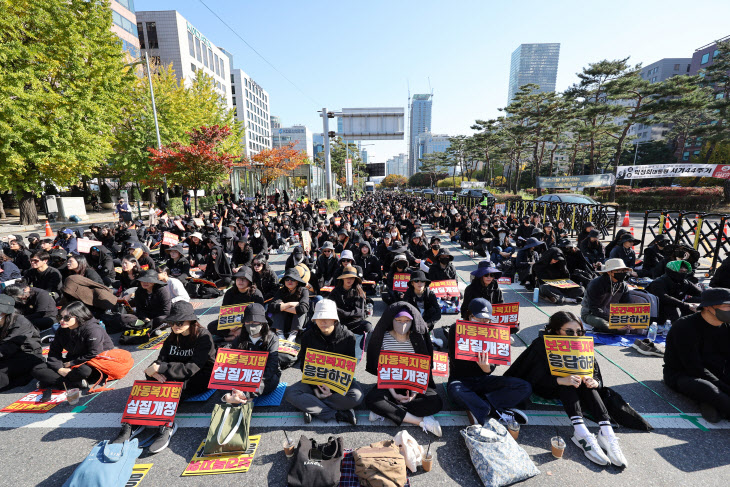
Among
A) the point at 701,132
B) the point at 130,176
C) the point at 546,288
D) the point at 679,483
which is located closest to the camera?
the point at 679,483

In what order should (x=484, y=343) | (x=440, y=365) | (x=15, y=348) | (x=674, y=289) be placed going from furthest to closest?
(x=674, y=289) → (x=440, y=365) → (x=15, y=348) → (x=484, y=343)

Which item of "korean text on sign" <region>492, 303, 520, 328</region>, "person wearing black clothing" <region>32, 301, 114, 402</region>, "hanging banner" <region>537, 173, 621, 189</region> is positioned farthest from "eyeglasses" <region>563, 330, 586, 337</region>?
"hanging banner" <region>537, 173, 621, 189</region>

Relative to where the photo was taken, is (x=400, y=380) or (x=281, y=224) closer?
(x=400, y=380)

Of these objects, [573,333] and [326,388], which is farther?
[326,388]

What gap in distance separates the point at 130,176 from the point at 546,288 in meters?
28.6

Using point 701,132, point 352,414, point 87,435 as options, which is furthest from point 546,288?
point 701,132

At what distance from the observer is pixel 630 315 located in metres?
5.96

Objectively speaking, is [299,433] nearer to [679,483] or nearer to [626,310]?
[679,483]

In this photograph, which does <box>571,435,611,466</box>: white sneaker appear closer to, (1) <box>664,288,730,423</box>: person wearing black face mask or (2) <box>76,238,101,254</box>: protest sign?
(1) <box>664,288,730,423</box>: person wearing black face mask

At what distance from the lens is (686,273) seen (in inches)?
255

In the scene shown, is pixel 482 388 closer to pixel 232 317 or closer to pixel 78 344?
pixel 232 317

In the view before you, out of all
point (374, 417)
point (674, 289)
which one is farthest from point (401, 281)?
point (674, 289)

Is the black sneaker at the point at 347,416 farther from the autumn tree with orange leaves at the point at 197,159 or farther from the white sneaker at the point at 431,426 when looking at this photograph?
the autumn tree with orange leaves at the point at 197,159

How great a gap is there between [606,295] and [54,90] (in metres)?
24.9
